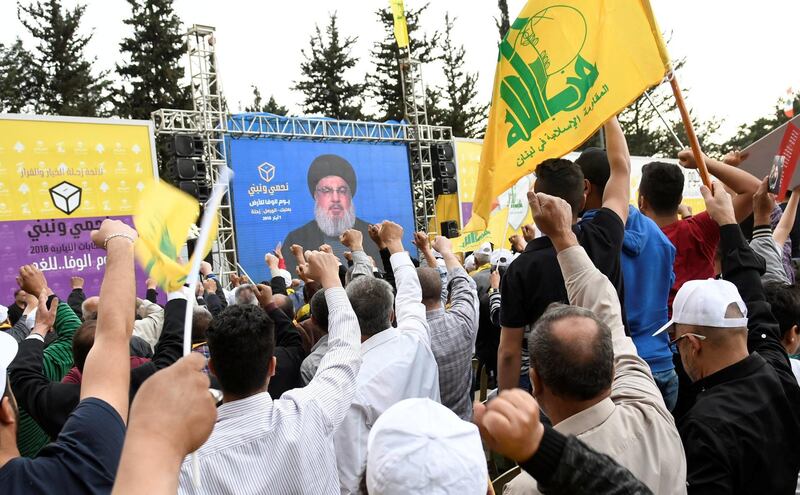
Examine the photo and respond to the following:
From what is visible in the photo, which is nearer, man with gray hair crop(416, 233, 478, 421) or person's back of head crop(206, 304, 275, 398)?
person's back of head crop(206, 304, 275, 398)

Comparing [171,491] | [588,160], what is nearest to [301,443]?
[171,491]

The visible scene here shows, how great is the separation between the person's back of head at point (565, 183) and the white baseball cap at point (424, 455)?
1.66 meters

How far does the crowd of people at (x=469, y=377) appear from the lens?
132 centimetres

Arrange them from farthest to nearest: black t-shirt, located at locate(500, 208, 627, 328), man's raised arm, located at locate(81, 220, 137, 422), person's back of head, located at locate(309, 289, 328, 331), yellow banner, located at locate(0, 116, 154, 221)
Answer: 1. yellow banner, located at locate(0, 116, 154, 221)
2. person's back of head, located at locate(309, 289, 328, 331)
3. black t-shirt, located at locate(500, 208, 627, 328)
4. man's raised arm, located at locate(81, 220, 137, 422)

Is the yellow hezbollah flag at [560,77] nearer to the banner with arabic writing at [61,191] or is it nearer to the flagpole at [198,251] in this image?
the flagpole at [198,251]

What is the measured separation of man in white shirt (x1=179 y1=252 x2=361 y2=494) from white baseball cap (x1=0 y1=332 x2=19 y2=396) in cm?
66

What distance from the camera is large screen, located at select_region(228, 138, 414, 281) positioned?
1642 centimetres

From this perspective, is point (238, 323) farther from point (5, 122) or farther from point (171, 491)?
point (5, 122)

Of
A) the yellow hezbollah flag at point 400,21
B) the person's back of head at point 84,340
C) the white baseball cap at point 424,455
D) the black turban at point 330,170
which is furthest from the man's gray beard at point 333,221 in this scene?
the white baseball cap at point 424,455

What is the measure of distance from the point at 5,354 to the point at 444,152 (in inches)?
738

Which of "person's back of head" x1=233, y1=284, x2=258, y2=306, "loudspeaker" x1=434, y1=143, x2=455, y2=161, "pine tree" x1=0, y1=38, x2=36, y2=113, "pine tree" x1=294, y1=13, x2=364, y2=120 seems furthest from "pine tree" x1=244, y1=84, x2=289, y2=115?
"person's back of head" x1=233, y1=284, x2=258, y2=306

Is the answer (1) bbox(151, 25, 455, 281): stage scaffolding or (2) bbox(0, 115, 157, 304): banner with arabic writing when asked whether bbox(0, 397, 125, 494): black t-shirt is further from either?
(1) bbox(151, 25, 455, 281): stage scaffolding

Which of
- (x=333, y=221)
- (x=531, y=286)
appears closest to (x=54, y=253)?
(x=333, y=221)

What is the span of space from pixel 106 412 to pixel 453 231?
60.5 feet
